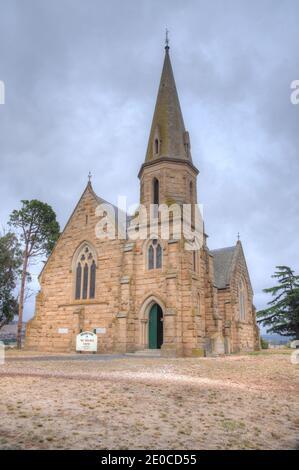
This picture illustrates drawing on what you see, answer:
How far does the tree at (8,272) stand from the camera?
3522cm

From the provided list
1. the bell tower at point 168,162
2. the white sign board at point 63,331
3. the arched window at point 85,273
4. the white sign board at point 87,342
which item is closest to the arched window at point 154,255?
the bell tower at point 168,162

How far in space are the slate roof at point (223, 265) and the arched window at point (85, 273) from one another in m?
10.0

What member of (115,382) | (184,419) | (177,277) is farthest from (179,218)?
(184,419)

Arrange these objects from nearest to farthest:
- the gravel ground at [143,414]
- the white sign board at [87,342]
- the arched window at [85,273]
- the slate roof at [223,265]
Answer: the gravel ground at [143,414], the white sign board at [87,342], the arched window at [85,273], the slate roof at [223,265]

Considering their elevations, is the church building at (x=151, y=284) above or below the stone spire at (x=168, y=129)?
below

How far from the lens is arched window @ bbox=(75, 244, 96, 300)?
27078mm

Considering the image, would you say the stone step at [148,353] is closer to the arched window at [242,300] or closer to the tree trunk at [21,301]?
the arched window at [242,300]

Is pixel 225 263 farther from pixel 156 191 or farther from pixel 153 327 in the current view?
pixel 153 327

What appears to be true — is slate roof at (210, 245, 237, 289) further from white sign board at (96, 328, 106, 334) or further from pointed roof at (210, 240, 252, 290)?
white sign board at (96, 328, 106, 334)

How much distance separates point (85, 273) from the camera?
91.3 feet

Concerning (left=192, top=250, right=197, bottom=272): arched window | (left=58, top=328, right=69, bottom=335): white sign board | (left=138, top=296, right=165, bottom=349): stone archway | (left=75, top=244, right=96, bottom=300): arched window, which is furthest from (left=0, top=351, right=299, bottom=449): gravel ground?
(left=58, top=328, right=69, bottom=335): white sign board

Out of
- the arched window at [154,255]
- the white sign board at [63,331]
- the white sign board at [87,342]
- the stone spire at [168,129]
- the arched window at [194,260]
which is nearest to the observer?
the white sign board at [87,342]

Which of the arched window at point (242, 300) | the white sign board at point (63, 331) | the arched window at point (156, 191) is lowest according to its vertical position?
the white sign board at point (63, 331)

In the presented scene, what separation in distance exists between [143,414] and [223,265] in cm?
2700
